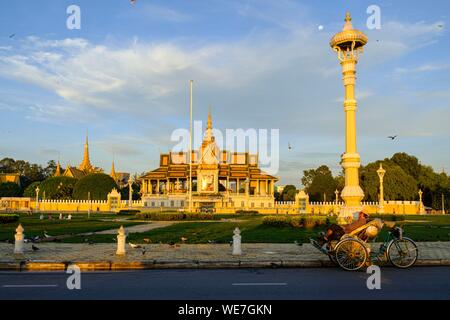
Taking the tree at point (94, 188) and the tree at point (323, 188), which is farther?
the tree at point (323, 188)

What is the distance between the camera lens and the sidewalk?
1158 cm

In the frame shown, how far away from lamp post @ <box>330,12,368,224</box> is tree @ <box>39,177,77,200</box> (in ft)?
228

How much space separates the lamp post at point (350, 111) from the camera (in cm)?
2460

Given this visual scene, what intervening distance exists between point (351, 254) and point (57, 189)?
80.6 meters

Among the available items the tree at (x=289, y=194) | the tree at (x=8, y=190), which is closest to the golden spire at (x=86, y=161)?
the tree at (x=8, y=190)

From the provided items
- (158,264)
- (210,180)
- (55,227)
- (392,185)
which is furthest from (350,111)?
(210,180)

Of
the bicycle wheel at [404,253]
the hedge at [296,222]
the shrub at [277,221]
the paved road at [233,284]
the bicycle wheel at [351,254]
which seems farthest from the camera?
the shrub at [277,221]

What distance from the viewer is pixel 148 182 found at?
88.4 meters

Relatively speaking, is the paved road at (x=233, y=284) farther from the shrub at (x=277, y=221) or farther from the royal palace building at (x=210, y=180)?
the royal palace building at (x=210, y=180)

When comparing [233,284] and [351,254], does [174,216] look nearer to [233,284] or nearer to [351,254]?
[351,254]

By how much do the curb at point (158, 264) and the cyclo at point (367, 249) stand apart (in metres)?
0.76
